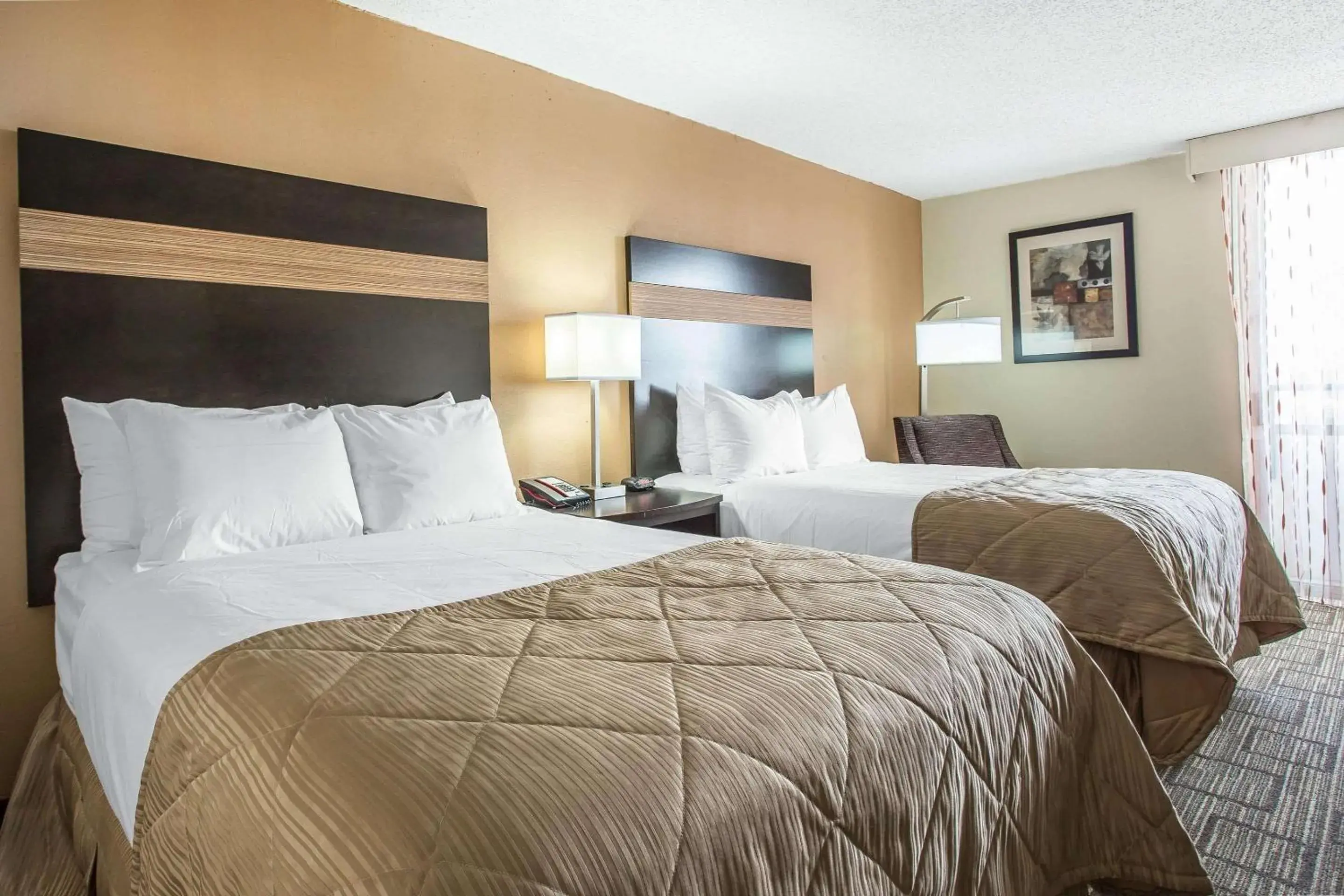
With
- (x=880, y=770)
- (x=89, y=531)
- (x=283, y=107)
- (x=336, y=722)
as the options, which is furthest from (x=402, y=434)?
(x=880, y=770)

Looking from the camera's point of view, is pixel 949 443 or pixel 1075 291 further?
pixel 1075 291

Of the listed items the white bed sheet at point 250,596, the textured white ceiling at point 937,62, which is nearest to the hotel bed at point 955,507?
the textured white ceiling at point 937,62

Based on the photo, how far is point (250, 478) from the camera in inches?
80.5

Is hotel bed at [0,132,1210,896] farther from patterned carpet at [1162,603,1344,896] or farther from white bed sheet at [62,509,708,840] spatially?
patterned carpet at [1162,603,1344,896]

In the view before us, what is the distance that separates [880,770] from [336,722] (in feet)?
2.33

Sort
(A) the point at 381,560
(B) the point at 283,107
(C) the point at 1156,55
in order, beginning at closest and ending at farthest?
(A) the point at 381,560, (B) the point at 283,107, (C) the point at 1156,55

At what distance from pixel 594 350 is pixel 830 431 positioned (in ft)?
4.88

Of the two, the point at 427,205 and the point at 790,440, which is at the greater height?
the point at 427,205

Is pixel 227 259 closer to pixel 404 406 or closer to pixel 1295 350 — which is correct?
pixel 404 406

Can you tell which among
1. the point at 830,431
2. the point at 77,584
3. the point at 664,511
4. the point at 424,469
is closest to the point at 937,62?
the point at 830,431

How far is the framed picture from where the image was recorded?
4.85m

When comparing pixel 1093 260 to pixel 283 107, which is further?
pixel 1093 260

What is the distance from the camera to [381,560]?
1944mm

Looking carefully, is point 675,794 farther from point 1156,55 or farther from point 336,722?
point 1156,55
